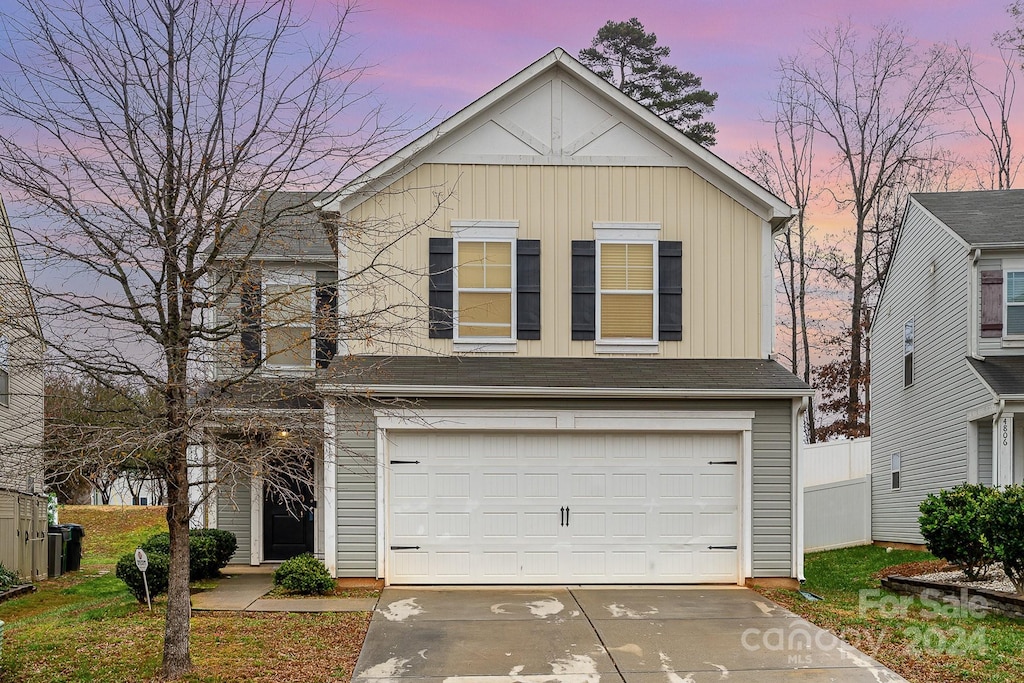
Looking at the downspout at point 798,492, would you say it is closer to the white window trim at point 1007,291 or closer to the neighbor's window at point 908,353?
the white window trim at point 1007,291

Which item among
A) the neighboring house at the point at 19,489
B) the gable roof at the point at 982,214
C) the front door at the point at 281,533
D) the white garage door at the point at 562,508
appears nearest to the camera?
the neighboring house at the point at 19,489

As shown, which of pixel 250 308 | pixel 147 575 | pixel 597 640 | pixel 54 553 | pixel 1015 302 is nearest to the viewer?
pixel 250 308

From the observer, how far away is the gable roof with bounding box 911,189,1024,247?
17.7 m

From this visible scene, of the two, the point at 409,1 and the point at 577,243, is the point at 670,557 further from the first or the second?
the point at 409,1

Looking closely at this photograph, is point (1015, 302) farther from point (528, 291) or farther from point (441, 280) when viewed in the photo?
point (441, 280)

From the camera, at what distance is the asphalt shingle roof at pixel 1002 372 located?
645 inches

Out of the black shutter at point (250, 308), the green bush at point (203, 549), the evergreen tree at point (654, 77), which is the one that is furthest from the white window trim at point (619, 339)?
the evergreen tree at point (654, 77)

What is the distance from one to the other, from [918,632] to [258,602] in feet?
24.5

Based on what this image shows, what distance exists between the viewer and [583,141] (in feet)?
47.1

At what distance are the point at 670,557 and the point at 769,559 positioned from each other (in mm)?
1338

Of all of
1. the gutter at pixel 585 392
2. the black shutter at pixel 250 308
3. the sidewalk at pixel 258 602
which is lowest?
the sidewalk at pixel 258 602

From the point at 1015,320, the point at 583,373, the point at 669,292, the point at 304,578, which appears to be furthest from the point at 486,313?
the point at 1015,320

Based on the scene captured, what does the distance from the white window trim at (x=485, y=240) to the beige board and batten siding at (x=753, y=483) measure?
1.03 metres

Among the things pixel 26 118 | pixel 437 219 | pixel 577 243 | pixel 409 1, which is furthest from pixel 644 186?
pixel 26 118
